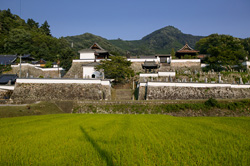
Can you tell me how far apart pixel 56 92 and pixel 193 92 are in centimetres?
1649

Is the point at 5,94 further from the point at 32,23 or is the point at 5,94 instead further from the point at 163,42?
the point at 163,42

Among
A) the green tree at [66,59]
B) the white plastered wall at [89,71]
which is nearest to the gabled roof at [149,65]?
the white plastered wall at [89,71]

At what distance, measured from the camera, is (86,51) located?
40844mm

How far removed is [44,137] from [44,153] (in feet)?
6.03

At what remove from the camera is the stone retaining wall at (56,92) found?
2325 centimetres

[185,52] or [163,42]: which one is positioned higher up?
[163,42]

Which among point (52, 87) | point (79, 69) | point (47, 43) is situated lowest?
point (52, 87)

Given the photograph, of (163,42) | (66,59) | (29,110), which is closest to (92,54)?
(66,59)

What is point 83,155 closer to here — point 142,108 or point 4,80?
point 142,108

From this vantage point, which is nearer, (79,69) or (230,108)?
(230,108)

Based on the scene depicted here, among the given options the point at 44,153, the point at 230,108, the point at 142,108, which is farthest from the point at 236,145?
the point at 230,108

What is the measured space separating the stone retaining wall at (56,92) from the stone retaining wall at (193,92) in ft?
20.5

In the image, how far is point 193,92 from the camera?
Answer: 2341cm

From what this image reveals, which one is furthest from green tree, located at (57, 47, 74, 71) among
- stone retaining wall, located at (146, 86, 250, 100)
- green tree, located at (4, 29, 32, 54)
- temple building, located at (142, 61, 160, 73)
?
stone retaining wall, located at (146, 86, 250, 100)
